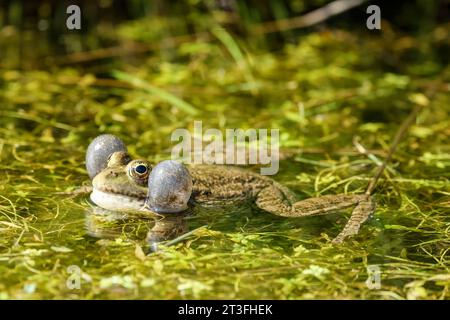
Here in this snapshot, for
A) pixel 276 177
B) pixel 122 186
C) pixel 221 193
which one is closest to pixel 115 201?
pixel 122 186

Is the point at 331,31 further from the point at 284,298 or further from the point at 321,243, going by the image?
the point at 284,298

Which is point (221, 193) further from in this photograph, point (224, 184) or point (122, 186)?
point (122, 186)

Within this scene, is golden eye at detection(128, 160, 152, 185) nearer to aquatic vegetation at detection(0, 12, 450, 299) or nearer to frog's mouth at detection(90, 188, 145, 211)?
frog's mouth at detection(90, 188, 145, 211)

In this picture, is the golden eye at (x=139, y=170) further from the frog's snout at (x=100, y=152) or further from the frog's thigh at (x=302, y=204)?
the frog's thigh at (x=302, y=204)

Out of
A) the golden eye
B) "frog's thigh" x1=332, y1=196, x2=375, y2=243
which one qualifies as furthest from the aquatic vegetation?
the golden eye

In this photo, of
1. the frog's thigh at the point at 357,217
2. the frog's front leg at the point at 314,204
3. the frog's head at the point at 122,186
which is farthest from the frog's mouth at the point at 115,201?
the frog's thigh at the point at 357,217

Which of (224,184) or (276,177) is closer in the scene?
(224,184)

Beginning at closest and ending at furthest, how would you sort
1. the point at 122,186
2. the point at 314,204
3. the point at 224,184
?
1. the point at 122,186
2. the point at 314,204
3. the point at 224,184

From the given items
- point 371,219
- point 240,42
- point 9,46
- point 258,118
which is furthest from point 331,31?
point 371,219
